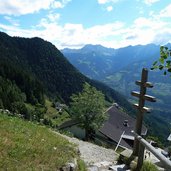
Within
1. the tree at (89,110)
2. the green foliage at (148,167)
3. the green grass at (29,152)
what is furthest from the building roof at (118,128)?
the green foliage at (148,167)

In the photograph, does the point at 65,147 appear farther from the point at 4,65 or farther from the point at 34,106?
the point at 4,65

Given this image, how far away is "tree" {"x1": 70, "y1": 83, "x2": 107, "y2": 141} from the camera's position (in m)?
66.5

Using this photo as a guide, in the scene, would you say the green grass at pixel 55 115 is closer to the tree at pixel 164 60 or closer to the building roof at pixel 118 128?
the building roof at pixel 118 128

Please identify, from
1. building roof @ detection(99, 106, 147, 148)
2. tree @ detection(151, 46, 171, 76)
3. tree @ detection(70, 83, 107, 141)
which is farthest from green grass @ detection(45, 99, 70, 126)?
tree @ detection(151, 46, 171, 76)

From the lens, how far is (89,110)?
67312mm

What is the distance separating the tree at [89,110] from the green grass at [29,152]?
50.8 metres

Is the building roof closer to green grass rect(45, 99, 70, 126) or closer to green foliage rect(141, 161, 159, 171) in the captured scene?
green foliage rect(141, 161, 159, 171)

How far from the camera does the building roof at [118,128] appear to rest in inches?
3162

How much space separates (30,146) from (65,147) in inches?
83.9

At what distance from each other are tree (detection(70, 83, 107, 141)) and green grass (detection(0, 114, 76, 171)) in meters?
50.8

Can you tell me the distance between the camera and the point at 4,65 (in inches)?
7333

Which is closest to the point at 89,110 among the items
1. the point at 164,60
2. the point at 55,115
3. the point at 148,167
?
the point at 148,167

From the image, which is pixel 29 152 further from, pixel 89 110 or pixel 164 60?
pixel 89 110

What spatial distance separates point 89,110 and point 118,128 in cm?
2504
